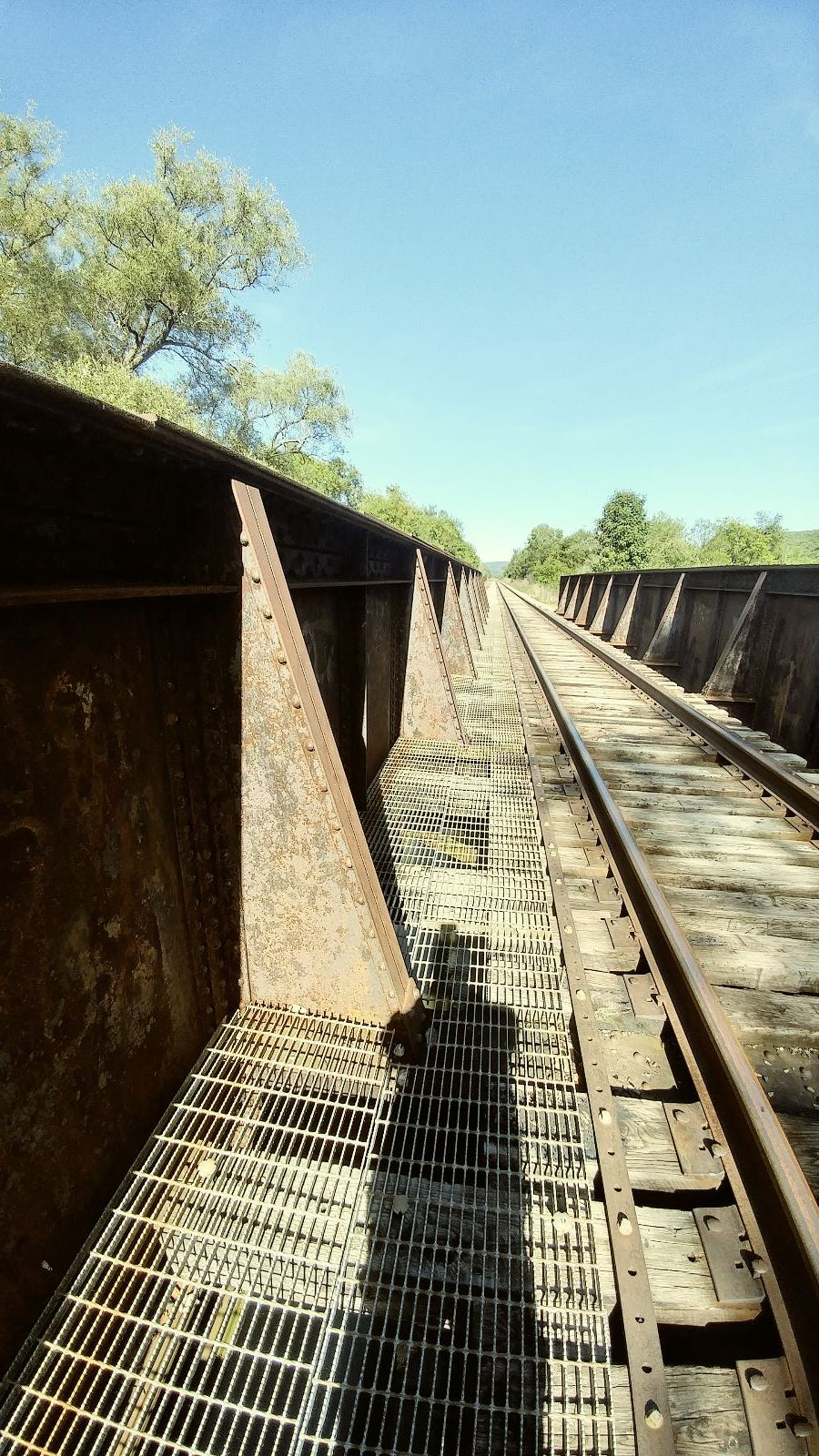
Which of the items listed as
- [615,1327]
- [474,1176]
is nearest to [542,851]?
[474,1176]

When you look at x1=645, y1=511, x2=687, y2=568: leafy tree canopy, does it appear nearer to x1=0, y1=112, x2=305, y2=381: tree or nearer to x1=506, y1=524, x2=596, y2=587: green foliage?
x1=506, y1=524, x2=596, y2=587: green foliage

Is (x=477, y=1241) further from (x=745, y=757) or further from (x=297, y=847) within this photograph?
(x=745, y=757)

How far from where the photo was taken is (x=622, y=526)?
51.5 meters

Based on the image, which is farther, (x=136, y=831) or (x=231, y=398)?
(x=231, y=398)

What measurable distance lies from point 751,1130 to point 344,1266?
1417mm

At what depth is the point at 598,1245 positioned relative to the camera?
1.79 metres

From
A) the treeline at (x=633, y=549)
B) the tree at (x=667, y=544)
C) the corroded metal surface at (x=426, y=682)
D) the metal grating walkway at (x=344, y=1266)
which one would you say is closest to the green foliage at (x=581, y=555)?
the treeline at (x=633, y=549)

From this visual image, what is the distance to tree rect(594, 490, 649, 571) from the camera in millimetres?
49844

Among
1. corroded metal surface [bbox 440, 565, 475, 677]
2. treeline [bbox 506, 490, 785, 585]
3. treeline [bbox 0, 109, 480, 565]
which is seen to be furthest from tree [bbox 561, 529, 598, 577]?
corroded metal surface [bbox 440, 565, 475, 677]

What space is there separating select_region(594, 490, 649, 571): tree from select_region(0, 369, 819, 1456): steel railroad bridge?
5024 cm

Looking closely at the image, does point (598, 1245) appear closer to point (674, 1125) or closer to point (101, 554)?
point (674, 1125)

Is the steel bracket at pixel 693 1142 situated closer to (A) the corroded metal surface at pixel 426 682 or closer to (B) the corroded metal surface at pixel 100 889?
(B) the corroded metal surface at pixel 100 889

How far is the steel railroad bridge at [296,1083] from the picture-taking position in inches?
59.3

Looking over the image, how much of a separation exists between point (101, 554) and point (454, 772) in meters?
4.22
